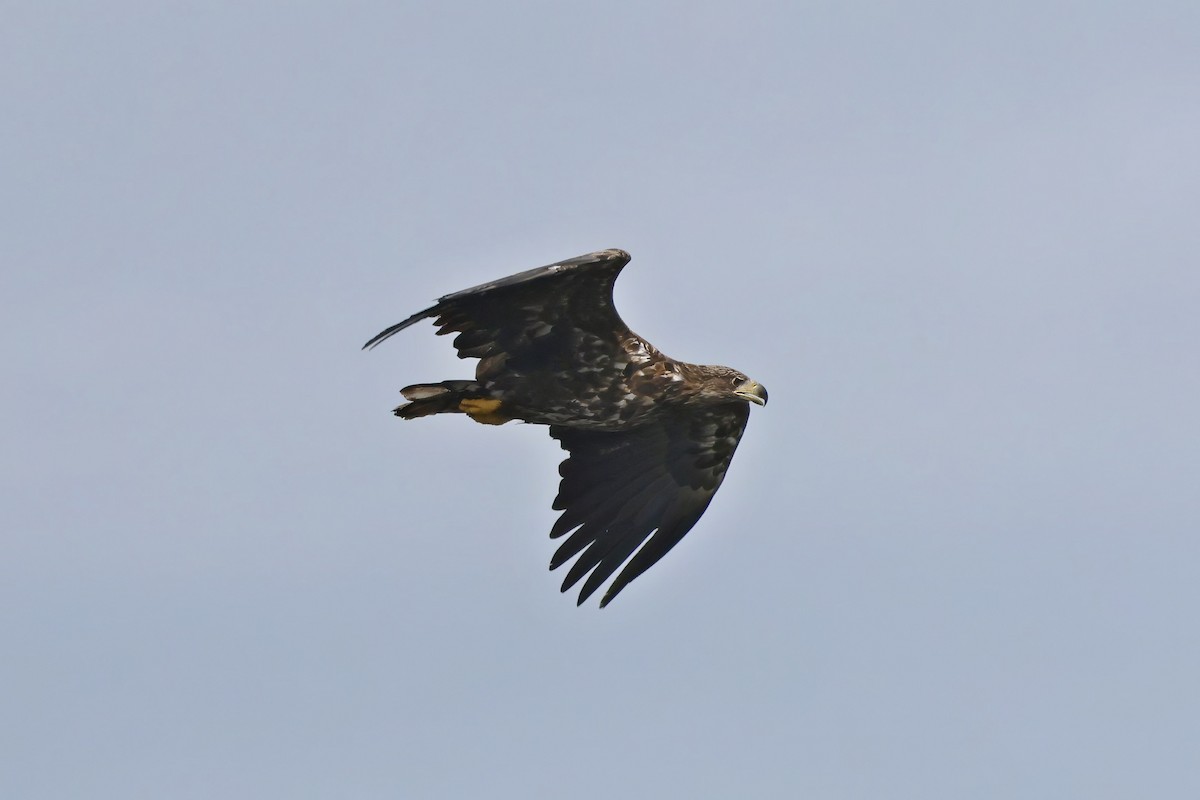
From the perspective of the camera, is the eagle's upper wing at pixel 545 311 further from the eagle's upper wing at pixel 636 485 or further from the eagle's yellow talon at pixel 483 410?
the eagle's upper wing at pixel 636 485

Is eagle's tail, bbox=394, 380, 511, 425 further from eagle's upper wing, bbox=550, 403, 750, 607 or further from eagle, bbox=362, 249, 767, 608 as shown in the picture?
eagle's upper wing, bbox=550, 403, 750, 607

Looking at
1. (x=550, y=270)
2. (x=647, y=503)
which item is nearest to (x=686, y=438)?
(x=647, y=503)

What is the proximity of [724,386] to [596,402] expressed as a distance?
1.67 metres

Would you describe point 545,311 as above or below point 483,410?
above

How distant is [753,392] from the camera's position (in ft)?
88.2

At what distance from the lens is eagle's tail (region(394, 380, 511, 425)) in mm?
26219

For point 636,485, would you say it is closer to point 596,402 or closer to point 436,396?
point 596,402

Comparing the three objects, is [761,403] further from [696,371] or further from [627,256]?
[627,256]

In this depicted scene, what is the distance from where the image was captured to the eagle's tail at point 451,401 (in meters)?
26.2

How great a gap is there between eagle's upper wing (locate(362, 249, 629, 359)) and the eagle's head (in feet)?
4.55

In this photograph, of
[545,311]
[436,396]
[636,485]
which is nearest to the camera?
[545,311]

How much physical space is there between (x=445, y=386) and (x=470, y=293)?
106 inches

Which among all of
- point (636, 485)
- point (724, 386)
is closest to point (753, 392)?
point (724, 386)

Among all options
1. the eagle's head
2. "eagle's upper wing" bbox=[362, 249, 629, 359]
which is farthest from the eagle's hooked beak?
"eagle's upper wing" bbox=[362, 249, 629, 359]
